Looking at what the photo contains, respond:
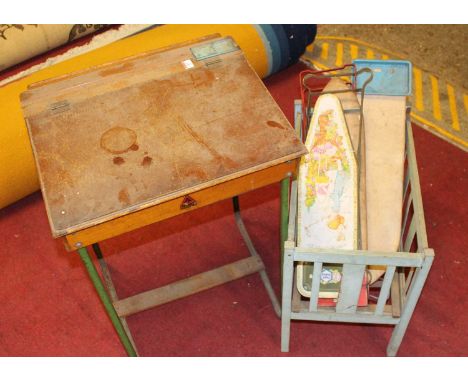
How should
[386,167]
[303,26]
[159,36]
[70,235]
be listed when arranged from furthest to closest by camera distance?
[303,26] → [159,36] → [386,167] → [70,235]

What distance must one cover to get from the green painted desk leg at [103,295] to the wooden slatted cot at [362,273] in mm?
604

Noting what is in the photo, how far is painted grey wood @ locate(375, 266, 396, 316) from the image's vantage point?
1.82 metres

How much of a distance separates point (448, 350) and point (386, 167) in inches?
32.1

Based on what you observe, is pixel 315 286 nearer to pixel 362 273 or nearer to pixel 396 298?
pixel 362 273

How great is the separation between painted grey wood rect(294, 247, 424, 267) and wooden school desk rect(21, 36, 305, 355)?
8.4 inches

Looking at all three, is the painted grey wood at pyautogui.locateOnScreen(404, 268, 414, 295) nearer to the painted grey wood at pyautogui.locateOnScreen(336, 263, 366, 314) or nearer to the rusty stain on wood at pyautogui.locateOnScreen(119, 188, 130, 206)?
the painted grey wood at pyautogui.locateOnScreen(336, 263, 366, 314)

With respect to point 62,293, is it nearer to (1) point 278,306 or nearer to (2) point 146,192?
(1) point 278,306

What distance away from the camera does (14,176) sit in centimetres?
265

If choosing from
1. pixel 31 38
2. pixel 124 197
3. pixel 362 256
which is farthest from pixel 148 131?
pixel 31 38

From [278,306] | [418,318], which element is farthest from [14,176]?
[418,318]

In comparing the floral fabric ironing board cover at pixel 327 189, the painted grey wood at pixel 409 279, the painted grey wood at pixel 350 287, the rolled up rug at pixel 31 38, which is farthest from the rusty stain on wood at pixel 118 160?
the rolled up rug at pixel 31 38

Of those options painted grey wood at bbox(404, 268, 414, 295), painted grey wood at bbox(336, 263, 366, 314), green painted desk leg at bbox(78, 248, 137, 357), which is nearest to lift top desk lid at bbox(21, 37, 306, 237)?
green painted desk leg at bbox(78, 248, 137, 357)

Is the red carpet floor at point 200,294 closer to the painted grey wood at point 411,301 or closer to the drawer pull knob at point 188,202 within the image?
the painted grey wood at point 411,301

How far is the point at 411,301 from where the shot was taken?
1926 mm
